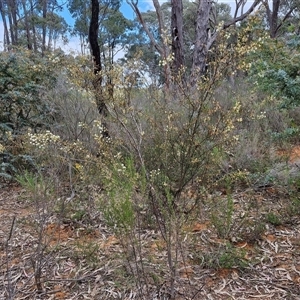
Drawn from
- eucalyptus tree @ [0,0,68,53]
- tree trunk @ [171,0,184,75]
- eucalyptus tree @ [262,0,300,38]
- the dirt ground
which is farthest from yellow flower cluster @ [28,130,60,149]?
eucalyptus tree @ [0,0,68,53]

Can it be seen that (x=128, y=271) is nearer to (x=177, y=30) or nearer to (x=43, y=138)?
(x=43, y=138)

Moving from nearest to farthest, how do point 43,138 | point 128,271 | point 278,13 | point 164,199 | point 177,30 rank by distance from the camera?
1. point 128,271
2. point 43,138
3. point 164,199
4. point 177,30
5. point 278,13

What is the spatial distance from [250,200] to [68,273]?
1681 millimetres

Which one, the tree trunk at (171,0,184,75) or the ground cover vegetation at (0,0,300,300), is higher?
the tree trunk at (171,0,184,75)

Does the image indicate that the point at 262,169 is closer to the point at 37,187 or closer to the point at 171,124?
the point at 171,124

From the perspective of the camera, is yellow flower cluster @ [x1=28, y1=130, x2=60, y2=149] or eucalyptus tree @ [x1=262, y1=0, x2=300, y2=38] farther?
eucalyptus tree @ [x1=262, y1=0, x2=300, y2=38]

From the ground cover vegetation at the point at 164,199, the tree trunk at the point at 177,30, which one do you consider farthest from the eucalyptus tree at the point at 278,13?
the ground cover vegetation at the point at 164,199

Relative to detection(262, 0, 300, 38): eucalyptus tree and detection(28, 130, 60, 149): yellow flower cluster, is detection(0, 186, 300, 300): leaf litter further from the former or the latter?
detection(262, 0, 300, 38): eucalyptus tree

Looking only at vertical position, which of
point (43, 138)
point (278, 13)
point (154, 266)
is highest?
point (278, 13)

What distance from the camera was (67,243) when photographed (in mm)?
2604

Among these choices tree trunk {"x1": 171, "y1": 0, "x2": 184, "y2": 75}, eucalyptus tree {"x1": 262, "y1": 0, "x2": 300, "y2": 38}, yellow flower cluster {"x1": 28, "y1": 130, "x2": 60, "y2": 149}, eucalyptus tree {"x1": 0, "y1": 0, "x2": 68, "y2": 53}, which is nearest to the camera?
yellow flower cluster {"x1": 28, "y1": 130, "x2": 60, "y2": 149}

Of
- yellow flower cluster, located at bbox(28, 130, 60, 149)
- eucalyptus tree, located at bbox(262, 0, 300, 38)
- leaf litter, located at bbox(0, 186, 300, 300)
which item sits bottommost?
leaf litter, located at bbox(0, 186, 300, 300)

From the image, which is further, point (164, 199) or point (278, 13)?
point (278, 13)

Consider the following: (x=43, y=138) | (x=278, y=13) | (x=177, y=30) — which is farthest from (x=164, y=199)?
(x=278, y=13)
